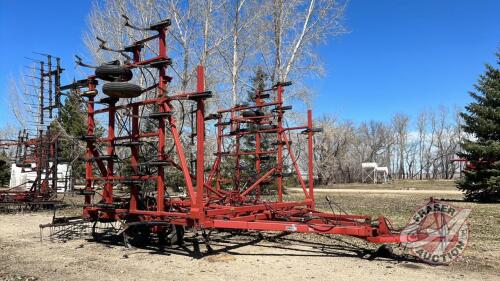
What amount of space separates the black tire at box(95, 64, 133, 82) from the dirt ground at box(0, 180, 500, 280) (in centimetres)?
311

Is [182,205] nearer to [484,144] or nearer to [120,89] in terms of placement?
[120,89]

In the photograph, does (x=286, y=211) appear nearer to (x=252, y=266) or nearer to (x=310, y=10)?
(x=252, y=266)


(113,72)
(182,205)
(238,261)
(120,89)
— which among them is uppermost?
(113,72)

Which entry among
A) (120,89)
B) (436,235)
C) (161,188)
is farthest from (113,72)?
(436,235)

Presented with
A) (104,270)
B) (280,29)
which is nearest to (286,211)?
(104,270)

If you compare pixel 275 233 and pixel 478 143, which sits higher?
pixel 478 143

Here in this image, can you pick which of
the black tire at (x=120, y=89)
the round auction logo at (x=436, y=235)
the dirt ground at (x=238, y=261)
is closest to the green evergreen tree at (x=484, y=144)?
the dirt ground at (x=238, y=261)

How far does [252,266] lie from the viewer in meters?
6.65

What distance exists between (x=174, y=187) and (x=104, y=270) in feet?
52.1

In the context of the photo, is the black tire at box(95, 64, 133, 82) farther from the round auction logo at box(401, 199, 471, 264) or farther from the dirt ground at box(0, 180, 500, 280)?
the round auction logo at box(401, 199, 471, 264)

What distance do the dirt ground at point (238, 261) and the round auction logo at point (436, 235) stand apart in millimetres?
210

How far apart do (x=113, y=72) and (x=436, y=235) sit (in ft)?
19.7

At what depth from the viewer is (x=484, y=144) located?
65.7 ft

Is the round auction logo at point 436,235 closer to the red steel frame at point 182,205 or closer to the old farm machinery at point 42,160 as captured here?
the red steel frame at point 182,205
